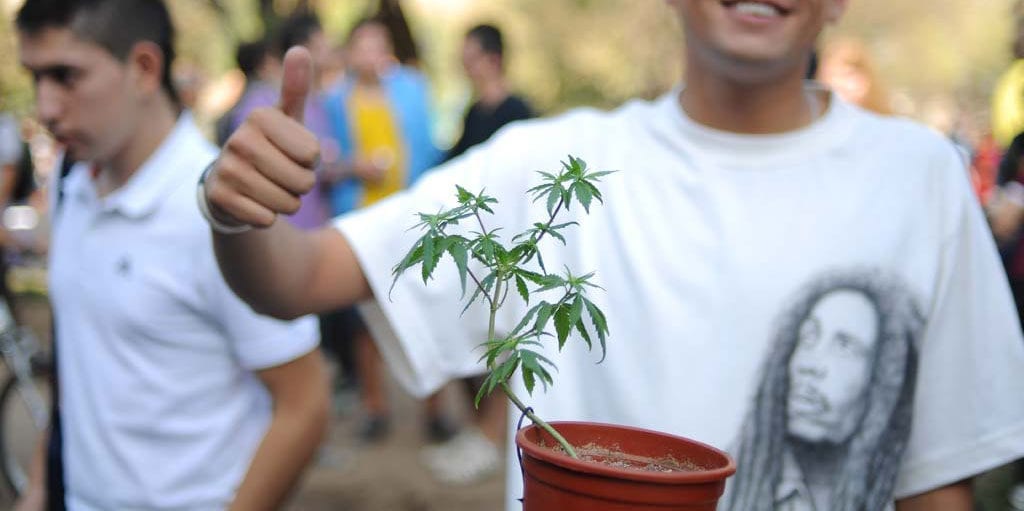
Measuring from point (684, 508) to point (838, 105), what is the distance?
120 cm

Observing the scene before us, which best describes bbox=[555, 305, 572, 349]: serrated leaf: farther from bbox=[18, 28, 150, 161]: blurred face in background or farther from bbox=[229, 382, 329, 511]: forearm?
bbox=[18, 28, 150, 161]: blurred face in background

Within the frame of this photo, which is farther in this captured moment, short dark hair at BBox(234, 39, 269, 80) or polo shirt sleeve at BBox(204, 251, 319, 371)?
short dark hair at BBox(234, 39, 269, 80)

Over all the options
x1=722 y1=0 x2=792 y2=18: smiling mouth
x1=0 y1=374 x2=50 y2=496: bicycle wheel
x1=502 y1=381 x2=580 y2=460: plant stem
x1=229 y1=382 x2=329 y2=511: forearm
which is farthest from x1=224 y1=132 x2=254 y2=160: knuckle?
x1=0 y1=374 x2=50 y2=496: bicycle wheel

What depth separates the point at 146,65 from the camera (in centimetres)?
309

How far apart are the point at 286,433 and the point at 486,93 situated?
5046 millimetres

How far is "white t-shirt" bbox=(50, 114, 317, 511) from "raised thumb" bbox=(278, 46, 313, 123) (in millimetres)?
845

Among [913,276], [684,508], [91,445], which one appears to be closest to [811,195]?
[913,276]

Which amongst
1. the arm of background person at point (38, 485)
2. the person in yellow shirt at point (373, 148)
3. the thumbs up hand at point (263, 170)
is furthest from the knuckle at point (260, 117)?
the person in yellow shirt at point (373, 148)

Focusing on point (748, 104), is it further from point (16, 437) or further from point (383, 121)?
point (16, 437)

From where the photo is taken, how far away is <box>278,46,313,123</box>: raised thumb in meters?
Answer: 1.92

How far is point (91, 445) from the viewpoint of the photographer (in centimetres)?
278

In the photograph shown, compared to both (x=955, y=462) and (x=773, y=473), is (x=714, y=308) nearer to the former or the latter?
(x=773, y=473)

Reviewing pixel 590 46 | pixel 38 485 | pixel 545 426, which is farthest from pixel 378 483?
pixel 590 46

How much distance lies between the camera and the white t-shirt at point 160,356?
8.90ft
